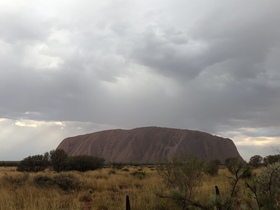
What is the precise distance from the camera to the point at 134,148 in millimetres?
136000

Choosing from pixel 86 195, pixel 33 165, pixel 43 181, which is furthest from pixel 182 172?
pixel 33 165

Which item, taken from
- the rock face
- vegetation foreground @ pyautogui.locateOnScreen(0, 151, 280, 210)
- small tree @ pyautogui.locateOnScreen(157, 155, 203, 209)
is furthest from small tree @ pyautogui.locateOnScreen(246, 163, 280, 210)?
the rock face

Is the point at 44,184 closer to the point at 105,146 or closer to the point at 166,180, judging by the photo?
the point at 166,180

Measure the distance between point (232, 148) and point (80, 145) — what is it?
70.3 metres

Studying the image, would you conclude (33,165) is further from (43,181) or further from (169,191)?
(169,191)

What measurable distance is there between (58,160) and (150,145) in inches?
3744

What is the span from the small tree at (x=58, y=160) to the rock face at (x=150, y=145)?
80.5 m

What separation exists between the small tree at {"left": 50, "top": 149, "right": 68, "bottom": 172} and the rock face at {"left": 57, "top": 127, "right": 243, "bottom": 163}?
80.5 meters

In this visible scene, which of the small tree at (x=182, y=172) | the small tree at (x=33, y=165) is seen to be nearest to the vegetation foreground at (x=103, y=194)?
the small tree at (x=182, y=172)

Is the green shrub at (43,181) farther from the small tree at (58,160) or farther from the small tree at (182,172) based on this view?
the small tree at (58,160)

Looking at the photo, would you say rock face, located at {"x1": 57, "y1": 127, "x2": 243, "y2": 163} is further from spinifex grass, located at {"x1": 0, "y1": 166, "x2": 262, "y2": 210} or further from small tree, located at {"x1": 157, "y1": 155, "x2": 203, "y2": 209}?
small tree, located at {"x1": 157, "y1": 155, "x2": 203, "y2": 209}

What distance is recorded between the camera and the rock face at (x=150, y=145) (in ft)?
431

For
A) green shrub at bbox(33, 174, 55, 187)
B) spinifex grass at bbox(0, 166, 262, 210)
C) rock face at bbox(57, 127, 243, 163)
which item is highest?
rock face at bbox(57, 127, 243, 163)

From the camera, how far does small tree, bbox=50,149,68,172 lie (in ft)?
141
